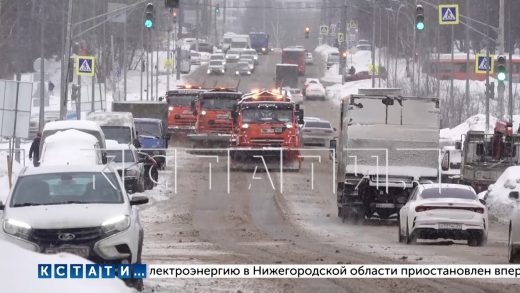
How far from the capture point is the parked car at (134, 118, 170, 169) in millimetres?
46781

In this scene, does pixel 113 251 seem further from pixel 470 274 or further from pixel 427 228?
pixel 427 228

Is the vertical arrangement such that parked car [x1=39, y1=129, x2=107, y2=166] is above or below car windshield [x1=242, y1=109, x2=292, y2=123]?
below

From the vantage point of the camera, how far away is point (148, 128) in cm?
4822

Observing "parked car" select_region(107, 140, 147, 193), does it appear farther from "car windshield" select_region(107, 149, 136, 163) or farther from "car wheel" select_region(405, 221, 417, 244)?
"car wheel" select_region(405, 221, 417, 244)

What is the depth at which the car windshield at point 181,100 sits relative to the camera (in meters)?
59.1

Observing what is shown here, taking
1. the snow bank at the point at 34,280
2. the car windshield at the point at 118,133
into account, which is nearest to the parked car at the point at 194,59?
the car windshield at the point at 118,133

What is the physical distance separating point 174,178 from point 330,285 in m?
27.9

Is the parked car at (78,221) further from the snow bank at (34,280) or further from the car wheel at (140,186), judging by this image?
the car wheel at (140,186)

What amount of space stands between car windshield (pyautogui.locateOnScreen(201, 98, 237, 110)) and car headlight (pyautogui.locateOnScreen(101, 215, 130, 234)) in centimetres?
3692

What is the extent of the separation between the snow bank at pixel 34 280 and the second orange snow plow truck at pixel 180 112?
44.8m

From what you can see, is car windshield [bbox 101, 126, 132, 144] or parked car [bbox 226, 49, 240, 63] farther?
parked car [bbox 226, 49, 240, 63]

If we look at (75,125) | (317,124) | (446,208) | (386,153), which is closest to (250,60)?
(317,124)

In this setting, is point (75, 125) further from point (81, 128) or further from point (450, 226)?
point (450, 226)

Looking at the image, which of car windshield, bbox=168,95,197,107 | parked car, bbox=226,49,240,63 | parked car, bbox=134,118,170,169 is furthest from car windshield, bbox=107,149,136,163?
parked car, bbox=226,49,240,63
